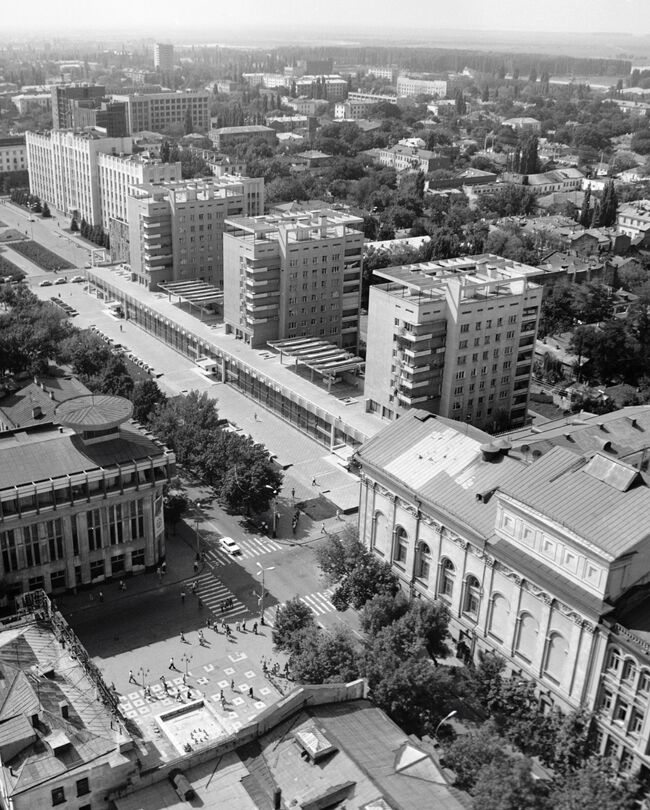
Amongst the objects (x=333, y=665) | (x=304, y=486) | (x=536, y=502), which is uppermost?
(x=536, y=502)

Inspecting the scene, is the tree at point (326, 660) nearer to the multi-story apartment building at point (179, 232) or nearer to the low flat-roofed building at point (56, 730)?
the low flat-roofed building at point (56, 730)

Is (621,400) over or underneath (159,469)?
underneath

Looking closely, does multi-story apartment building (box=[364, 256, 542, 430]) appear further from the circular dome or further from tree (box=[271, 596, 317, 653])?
tree (box=[271, 596, 317, 653])

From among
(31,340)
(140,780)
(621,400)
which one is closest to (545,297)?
(621,400)

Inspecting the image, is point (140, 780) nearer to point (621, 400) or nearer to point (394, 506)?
point (394, 506)

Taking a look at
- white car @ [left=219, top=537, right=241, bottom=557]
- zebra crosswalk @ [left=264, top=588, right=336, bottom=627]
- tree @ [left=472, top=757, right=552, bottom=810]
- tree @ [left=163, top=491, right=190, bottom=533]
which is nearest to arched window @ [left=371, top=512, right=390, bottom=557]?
zebra crosswalk @ [left=264, top=588, right=336, bottom=627]

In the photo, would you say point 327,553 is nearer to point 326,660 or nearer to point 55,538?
point 326,660

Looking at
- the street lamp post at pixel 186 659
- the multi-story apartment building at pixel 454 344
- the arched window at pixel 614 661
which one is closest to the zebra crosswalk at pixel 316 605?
the street lamp post at pixel 186 659
